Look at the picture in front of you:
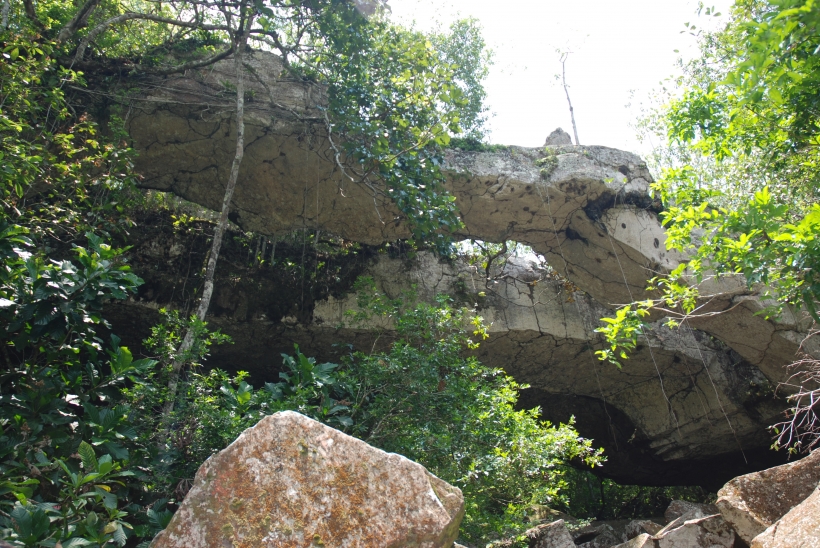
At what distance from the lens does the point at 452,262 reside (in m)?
7.34

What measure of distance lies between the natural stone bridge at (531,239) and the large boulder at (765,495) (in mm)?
2071

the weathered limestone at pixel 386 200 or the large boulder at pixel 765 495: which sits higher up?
the weathered limestone at pixel 386 200

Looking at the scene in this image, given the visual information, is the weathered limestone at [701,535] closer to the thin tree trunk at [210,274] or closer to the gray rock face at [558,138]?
the thin tree trunk at [210,274]

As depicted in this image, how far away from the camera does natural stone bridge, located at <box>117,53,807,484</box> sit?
19.9 feet

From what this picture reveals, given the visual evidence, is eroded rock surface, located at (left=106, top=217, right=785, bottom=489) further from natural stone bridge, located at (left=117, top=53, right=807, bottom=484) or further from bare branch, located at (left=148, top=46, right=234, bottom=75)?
bare branch, located at (left=148, top=46, right=234, bottom=75)

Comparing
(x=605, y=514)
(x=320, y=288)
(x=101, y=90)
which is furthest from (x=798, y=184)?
(x=605, y=514)

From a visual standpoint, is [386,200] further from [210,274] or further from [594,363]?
[594,363]

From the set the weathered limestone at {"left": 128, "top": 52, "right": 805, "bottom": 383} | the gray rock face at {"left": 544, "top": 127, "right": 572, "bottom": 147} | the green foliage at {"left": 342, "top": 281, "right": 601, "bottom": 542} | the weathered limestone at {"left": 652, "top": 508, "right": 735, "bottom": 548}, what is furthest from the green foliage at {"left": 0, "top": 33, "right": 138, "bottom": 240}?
the weathered limestone at {"left": 652, "top": 508, "right": 735, "bottom": 548}

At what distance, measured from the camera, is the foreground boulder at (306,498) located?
2213mm

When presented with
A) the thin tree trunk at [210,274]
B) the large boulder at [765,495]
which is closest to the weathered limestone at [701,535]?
the large boulder at [765,495]

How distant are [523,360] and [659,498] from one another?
18.8ft

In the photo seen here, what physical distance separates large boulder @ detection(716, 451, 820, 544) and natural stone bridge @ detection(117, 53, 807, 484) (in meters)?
2.07

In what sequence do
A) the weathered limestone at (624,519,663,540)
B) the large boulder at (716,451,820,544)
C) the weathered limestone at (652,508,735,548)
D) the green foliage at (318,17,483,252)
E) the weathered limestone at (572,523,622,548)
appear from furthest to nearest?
the weathered limestone at (572,523,622,548)
the weathered limestone at (624,519,663,540)
the green foliage at (318,17,483,252)
the weathered limestone at (652,508,735,548)
the large boulder at (716,451,820,544)

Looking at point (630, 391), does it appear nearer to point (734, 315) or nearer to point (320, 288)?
point (734, 315)
